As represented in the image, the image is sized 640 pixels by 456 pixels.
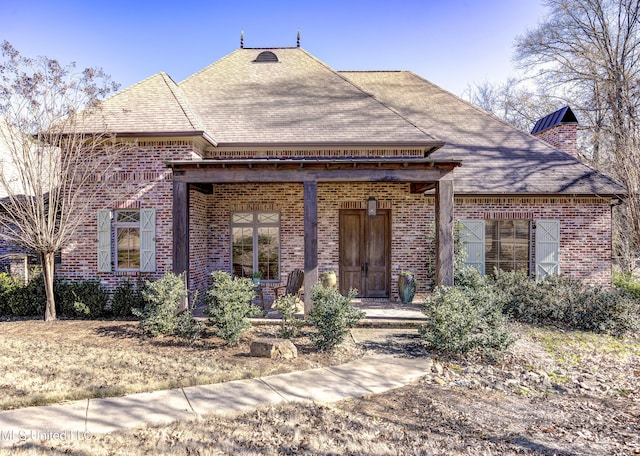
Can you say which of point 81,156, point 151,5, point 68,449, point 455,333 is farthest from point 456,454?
point 151,5

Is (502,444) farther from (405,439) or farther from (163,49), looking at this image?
(163,49)

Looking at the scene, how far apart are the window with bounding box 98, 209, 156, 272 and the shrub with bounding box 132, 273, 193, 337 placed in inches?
93.0

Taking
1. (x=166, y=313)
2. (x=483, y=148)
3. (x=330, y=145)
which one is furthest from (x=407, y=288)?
(x=166, y=313)

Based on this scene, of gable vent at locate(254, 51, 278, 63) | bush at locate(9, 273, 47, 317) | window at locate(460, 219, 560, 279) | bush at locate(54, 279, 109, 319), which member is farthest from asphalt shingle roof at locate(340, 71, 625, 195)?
bush at locate(9, 273, 47, 317)

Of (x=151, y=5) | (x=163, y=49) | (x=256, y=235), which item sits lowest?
(x=256, y=235)

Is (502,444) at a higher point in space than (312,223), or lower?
lower

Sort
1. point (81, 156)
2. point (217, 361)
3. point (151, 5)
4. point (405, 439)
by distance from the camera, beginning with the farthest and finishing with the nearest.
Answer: point (151, 5) < point (81, 156) < point (217, 361) < point (405, 439)

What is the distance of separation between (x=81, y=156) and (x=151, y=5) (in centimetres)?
470

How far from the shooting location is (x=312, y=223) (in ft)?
25.4

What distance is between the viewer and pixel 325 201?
1046 centimetres

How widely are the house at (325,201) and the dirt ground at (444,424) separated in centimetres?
441

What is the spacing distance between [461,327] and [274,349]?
118 inches

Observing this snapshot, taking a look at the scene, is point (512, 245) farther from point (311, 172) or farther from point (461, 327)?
point (311, 172)

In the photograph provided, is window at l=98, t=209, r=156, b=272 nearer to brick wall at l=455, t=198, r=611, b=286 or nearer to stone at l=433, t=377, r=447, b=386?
stone at l=433, t=377, r=447, b=386
